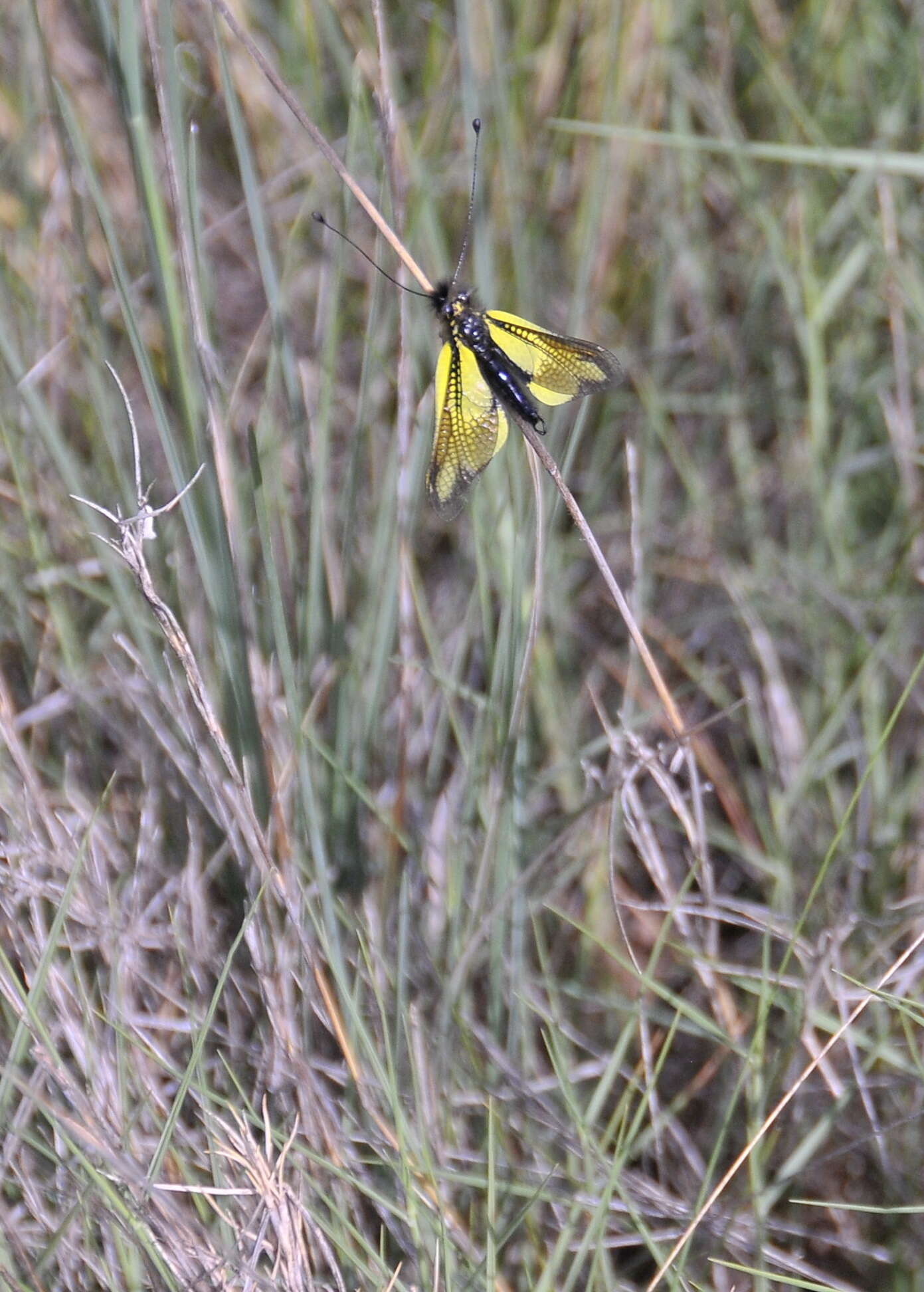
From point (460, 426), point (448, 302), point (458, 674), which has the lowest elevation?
point (458, 674)

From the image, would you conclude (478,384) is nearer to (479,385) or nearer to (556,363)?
(479,385)

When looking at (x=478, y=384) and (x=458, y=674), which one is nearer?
(x=478, y=384)

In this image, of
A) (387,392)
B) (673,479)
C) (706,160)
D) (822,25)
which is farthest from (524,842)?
(822,25)

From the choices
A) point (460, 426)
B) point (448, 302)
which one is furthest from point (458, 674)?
point (448, 302)

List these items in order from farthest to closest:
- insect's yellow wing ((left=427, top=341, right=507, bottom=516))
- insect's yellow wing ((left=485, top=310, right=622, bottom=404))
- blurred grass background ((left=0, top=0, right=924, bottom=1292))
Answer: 1. insect's yellow wing ((left=485, top=310, right=622, bottom=404))
2. insect's yellow wing ((left=427, top=341, right=507, bottom=516))
3. blurred grass background ((left=0, top=0, right=924, bottom=1292))

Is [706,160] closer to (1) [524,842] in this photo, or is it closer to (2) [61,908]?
(1) [524,842]

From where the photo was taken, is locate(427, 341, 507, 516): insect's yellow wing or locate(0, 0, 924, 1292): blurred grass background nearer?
locate(0, 0, 924, 1292): blurred grass background
